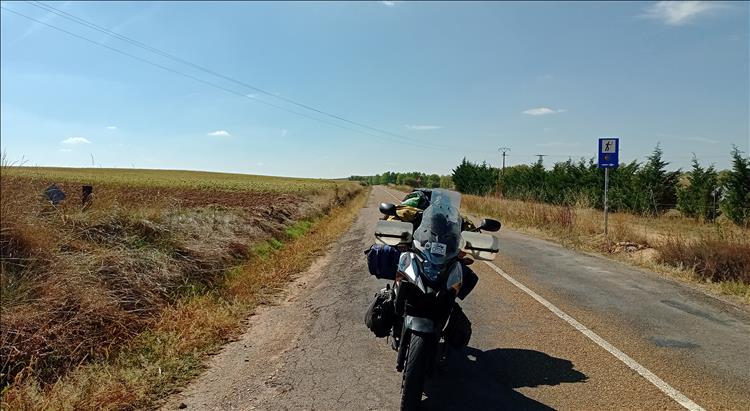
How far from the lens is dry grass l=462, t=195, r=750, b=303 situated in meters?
8.45

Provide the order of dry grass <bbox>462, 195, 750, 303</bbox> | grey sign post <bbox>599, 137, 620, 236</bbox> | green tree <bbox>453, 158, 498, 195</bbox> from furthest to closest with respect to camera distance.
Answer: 1. green tree <bbox>453, 158, 498, 195</bbox>
2. grey sign post <bbox>599, 137, 620, 236</bbox>
3. dry grass <bbox>462, 195, 750, 303</bbox>

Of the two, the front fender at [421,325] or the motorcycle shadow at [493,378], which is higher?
the front fender at [421,325]

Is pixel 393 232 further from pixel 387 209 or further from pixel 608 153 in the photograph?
pixel 608 153

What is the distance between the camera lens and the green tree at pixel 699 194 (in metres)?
22.1

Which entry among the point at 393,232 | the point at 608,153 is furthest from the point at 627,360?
the point at 608,153

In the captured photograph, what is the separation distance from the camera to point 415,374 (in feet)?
11.0

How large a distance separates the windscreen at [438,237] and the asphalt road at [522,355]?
1.20m

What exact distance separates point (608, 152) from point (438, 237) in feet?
39.7

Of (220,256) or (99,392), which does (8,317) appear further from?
(220,256)

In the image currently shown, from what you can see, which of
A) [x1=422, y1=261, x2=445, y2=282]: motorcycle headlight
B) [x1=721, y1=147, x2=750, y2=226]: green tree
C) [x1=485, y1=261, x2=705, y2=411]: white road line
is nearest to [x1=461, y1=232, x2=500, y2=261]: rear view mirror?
[x1=422, y1=261, x2=445, y2=282]: motorcycle headlight

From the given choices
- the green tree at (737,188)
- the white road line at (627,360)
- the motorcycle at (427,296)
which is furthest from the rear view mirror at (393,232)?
the green tree at (737,188)

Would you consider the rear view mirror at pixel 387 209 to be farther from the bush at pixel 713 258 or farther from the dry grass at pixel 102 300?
the bush at pixel 713 258

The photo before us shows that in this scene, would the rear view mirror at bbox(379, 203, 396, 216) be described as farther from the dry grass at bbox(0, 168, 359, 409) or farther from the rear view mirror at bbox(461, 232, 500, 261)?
the dry grass at bbox(0, 168, 359, 409)

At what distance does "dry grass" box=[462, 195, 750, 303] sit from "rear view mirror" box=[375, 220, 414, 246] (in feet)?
20.1
